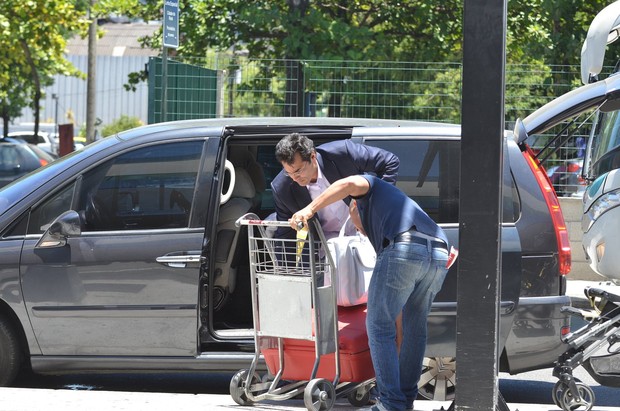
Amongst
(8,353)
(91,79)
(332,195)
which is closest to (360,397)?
(332,195)

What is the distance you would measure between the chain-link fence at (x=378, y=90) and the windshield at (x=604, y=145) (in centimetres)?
492

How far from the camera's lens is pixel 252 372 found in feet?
18.2

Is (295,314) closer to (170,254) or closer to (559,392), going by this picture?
(170,254)

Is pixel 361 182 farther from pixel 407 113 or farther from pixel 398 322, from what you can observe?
pixel 407 113

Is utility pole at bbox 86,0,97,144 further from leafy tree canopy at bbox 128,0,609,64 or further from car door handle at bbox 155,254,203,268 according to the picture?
car door handle at bbox 155,254,203,268

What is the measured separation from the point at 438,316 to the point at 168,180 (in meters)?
1.86

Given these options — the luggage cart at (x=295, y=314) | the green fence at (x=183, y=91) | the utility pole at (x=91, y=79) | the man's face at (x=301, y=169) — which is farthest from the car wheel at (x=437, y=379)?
the utility pole at (x=91, y=79)

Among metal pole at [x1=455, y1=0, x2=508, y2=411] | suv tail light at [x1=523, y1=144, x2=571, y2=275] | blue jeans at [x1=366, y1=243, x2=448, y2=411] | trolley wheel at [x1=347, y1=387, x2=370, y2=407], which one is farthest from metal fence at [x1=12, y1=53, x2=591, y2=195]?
metal pole at [x1=455, y1=0, x2=508, y2=411]

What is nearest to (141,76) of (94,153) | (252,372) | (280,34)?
(280,34)

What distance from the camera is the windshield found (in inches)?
265

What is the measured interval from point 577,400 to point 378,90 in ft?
25.4

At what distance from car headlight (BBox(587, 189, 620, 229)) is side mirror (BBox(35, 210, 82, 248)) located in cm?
318

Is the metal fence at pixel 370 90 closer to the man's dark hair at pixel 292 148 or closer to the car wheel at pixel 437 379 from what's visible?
the car wheel at pixel 437 379

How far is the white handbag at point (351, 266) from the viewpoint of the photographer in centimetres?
540
